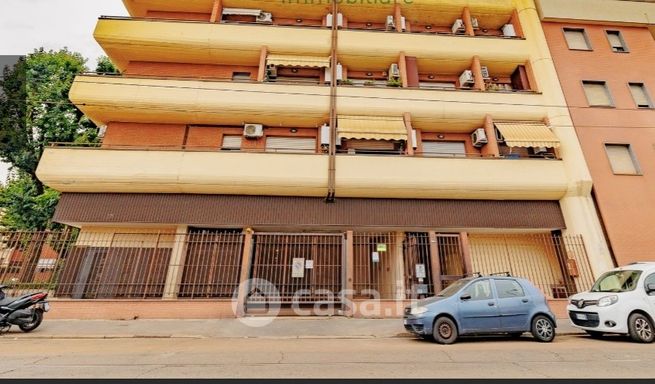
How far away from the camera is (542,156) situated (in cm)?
1292

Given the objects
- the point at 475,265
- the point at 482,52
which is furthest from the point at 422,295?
the point at 482,52

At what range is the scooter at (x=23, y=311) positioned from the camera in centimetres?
795

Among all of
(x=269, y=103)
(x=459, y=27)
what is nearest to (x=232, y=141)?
(x=269, y=103)

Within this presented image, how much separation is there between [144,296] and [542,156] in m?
16.0

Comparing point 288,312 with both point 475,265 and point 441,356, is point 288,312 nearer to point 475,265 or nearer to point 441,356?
point 441,356

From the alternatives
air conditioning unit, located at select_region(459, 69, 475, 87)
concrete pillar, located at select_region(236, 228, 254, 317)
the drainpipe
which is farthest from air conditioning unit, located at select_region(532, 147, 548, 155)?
concrete pillar, located at select_region(236, 228, 254, 317)

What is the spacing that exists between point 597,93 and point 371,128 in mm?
10679

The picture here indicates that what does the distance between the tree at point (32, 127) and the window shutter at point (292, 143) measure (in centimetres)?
1131

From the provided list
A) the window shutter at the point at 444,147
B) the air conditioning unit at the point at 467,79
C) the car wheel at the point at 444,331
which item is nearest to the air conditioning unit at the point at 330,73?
the window shutter at the point at 444,147

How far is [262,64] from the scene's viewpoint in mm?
13398

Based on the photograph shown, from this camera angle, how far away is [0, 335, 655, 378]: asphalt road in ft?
15.2

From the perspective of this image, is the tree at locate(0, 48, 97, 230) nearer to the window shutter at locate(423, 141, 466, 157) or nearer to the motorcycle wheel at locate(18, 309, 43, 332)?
the motorcycle wheel at locate(18, 309, 43, 332)

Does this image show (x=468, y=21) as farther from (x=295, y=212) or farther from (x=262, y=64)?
(x=295, y=212)

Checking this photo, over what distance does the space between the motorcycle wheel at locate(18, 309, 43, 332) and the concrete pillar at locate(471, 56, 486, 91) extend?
56.6 ft
